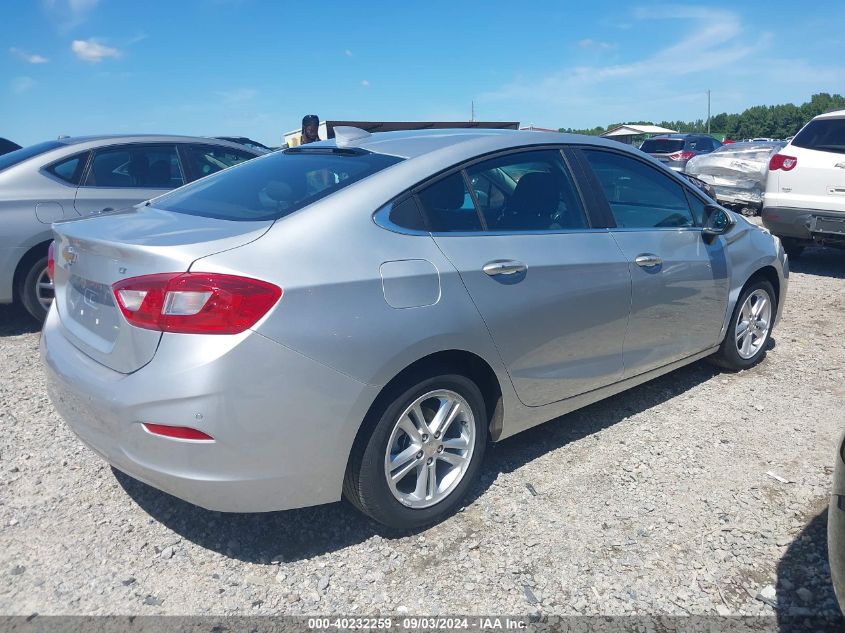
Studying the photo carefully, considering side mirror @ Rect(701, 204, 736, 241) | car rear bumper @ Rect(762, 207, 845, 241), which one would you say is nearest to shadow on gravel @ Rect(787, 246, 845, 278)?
car rear bumper @ Rect(762, 207, 845, 241)

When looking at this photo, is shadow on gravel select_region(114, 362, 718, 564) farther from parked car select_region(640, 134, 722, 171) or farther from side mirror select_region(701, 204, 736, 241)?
parked car select_region(640, 134, 722, 171)

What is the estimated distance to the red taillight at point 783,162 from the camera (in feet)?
24.1

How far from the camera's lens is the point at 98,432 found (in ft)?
8.18

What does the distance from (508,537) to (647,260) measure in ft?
5.48

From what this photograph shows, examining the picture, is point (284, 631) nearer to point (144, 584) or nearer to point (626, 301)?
point (144, 584)

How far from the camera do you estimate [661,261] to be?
3.68 meters

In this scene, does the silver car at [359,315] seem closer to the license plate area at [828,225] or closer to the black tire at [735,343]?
the black tire at [735,343]

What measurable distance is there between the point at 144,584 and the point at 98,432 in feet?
1.96

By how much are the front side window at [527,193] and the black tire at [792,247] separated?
5802 mm

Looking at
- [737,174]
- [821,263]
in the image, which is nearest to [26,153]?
[821,263]

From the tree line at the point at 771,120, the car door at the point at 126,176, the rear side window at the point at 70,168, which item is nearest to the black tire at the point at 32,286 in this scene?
the car door at the point at 126,176

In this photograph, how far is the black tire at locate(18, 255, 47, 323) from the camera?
5.28 m

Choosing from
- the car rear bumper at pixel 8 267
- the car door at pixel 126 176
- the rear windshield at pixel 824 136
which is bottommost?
the car rear bumper at pixel 8 267

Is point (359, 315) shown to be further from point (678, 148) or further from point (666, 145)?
point (666, 145)
